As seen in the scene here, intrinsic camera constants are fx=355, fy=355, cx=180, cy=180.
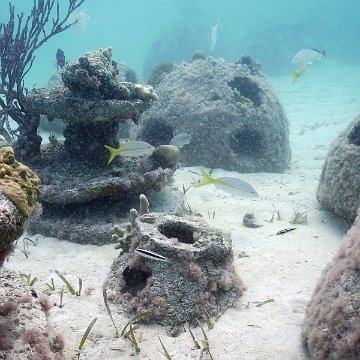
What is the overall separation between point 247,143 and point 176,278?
731 cm

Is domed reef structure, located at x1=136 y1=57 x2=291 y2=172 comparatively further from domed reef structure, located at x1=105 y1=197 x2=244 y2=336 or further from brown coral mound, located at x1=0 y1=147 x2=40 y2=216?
brown coral mound, located at x1=0 y1=147 x2=40 y2=216

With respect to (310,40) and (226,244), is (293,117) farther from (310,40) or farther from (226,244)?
(310,40)

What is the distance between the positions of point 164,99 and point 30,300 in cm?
828

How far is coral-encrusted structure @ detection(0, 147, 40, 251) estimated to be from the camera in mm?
2070

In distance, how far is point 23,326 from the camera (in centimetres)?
255

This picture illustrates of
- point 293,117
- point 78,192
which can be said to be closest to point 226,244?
point 78,192

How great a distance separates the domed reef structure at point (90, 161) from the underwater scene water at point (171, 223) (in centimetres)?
2

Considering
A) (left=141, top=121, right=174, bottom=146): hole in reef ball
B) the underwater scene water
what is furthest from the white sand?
(left=141, top=121, right=174, bottom=146): hole in reef ball

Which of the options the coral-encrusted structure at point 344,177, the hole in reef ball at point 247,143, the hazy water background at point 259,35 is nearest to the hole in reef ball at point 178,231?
the coral-encrusted structure at point 344,177

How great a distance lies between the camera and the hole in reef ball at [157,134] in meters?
10.1

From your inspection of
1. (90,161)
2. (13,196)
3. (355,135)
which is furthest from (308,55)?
(13,196)

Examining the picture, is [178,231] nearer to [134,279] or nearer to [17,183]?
[134,279]

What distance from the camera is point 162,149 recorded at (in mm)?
6605

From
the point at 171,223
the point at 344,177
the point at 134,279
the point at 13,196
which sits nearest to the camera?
the point at 13,196
